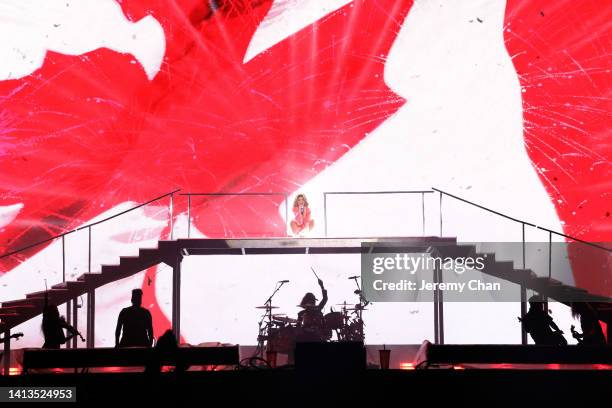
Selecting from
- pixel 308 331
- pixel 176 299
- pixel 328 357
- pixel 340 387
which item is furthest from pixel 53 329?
pixel 340 387

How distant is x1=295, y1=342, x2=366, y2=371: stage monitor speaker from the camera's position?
19.4 ft

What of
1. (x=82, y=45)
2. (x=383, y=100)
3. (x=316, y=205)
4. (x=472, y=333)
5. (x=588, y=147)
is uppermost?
(x=82, y=45)

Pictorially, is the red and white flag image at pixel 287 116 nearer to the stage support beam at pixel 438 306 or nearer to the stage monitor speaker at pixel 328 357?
the stage support beam at pixel 438 306

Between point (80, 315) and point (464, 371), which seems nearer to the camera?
point (464, 371)

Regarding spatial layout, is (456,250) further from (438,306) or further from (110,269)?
(110,269)

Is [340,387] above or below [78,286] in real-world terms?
below

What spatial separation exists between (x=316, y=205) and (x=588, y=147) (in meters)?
4.55

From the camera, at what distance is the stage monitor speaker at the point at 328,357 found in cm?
593

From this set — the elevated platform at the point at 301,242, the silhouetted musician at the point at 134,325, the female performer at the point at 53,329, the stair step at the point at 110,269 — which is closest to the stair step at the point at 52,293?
the stair step at the point at 110,269

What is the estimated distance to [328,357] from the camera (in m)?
5.96

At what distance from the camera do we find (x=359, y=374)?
232 inches

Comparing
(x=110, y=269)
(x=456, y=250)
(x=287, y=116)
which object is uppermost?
(x=287, y=116)

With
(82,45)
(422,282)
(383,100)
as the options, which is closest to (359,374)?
(422,282)

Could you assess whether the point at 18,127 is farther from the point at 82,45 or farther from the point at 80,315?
the point at 80,315
